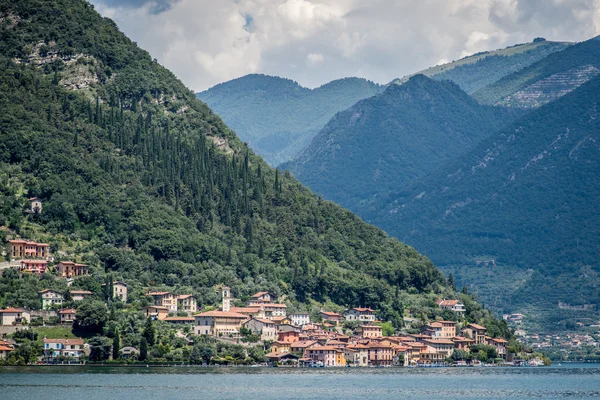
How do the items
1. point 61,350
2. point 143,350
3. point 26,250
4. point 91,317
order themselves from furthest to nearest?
point 26,250 < point 91,317 < point 143,350 < point 61,350

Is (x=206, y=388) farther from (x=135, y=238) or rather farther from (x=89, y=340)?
(x=135, y=238)

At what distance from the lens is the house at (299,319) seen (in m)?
188

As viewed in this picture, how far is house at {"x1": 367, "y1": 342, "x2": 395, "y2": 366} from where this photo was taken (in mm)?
181125

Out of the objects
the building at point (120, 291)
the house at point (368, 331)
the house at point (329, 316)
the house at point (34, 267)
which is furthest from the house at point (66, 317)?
the house at point (368, 331)

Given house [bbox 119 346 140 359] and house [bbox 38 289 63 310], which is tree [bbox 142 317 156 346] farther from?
house [bbox 38 289 63 310]

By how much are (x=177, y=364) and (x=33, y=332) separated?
1780cm

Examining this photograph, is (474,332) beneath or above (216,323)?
beneath

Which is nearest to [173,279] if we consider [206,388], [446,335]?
[446,335]

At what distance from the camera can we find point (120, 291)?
176 m

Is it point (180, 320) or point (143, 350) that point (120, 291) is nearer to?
point (180, 320)

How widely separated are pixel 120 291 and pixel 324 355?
92.2 ft

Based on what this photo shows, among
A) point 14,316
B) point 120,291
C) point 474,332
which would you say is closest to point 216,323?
A: point 120,291

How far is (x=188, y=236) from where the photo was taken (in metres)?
199

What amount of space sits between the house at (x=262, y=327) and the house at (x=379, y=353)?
519 inches
